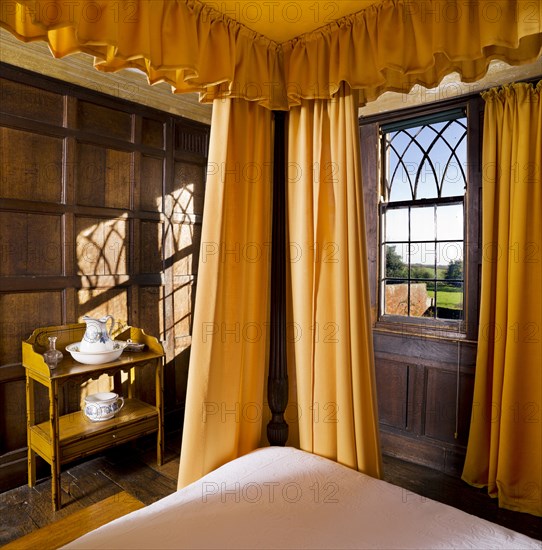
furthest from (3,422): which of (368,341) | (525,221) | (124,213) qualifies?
(525,221)

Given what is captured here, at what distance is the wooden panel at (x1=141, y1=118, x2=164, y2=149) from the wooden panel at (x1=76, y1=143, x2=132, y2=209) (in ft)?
0.68

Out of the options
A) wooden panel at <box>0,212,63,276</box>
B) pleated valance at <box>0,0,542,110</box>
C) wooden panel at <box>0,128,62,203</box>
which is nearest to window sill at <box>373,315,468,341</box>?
pleated valance at <box>0,0,542,110</box>

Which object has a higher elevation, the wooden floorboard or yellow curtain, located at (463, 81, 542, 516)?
yellow curtain, located at (463, 81, 542, 516)

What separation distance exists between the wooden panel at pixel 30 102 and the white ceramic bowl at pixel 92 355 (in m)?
1.42

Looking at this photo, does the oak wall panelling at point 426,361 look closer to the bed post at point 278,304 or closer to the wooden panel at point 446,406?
the wooden panel at point 446,406

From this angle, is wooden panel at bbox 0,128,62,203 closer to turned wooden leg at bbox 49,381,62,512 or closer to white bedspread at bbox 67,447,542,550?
turned wooden leg at bbox 49,381,62,512

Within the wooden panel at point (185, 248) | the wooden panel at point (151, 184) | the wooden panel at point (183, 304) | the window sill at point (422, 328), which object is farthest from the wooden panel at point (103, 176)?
the window sill at point (422, 328)

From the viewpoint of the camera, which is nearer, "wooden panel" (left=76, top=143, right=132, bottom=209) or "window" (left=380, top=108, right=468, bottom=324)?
"wooden panel" (left=76, top=143, right=132, bottom=209)

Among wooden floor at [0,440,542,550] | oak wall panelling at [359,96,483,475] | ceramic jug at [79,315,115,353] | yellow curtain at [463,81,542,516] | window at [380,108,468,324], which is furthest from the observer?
window at [380,108,468,324]

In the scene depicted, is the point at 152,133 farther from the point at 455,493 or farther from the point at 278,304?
the point at 455,493

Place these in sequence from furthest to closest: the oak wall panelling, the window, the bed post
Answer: the window < the oak wall panelling < the bed post

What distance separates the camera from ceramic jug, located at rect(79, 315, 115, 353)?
2607 millimetres

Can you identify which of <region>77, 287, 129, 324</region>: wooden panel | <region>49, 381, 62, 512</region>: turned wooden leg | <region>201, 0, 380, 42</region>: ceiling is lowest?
<region>49, 381, 62, 512</region>: turned wooden leg

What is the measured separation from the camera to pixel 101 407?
267cm
